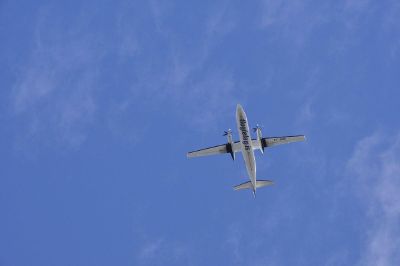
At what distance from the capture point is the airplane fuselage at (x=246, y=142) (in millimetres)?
99562

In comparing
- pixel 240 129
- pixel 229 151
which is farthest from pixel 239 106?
pixel 229 151

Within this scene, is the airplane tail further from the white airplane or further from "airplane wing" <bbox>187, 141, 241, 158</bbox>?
"airplane wing" <bbox>187, 141, 241, 158</bbox>

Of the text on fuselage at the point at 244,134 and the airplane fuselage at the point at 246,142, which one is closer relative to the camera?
the airplane fuselage at the point at 246,142

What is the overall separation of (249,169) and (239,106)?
33.9 feet

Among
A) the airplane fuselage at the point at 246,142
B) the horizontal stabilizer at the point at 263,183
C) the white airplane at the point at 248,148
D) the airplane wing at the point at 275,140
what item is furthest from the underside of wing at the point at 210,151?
the horizontal stabilizer at the point at 263,183

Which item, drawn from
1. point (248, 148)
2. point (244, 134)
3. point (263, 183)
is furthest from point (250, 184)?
point (244, 134)

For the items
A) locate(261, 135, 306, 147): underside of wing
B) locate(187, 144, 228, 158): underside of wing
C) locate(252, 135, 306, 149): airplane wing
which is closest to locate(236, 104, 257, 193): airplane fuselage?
locate(252, 135, 306, 149): airplane wing

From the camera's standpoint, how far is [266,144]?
108 m

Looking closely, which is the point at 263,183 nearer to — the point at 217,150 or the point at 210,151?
the point at 217,150

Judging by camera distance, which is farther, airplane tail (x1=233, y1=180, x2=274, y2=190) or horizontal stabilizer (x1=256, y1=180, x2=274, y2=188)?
horizontal stabilizer (x1=256, y1=180, x2=274, y2=188)

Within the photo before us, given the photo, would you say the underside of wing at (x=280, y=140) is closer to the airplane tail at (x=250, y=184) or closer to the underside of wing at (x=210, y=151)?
the airplane tail at (x=250, y=184)

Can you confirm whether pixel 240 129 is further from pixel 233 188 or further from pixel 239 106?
pixel 233 188

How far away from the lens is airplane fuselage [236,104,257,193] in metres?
99.6

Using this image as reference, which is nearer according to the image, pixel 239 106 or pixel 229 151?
pixel 239 106
